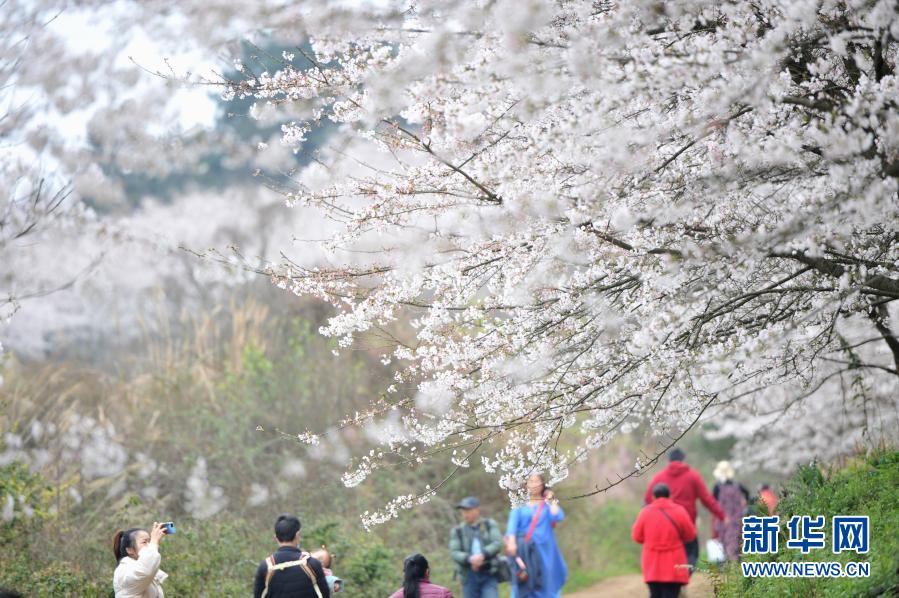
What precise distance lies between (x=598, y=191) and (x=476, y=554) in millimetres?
4472

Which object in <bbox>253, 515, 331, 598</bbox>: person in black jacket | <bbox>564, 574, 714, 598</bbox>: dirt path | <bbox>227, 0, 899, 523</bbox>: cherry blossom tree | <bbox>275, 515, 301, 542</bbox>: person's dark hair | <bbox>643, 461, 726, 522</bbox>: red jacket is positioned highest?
<bbox>227, 0, 899, 523</bbox>: cherry blossom tree

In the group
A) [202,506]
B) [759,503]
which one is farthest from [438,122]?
[202,506]

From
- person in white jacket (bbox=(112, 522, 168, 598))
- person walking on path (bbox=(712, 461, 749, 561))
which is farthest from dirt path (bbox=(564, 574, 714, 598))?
person in white jacket (bbox=(112, 522, 168, 598))

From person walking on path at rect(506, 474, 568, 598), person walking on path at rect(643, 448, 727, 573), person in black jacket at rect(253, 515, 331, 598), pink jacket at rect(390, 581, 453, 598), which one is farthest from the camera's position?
person walking on path at rect(643, 448, 727, 573)

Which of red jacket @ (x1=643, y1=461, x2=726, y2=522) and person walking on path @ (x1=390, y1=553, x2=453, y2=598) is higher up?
red jacket @ (x1=643, y1=461, x2=726, y2=522)

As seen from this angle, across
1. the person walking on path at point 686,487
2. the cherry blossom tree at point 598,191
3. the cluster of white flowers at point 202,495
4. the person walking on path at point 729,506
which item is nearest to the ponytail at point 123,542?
the cherry blossom tree at point 598,191

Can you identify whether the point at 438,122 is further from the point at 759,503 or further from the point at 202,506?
the point at 202,506

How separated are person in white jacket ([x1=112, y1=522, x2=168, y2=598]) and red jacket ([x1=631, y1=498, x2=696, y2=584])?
407 cm

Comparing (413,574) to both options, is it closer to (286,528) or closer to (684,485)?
(286,528)

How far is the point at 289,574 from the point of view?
6.11m

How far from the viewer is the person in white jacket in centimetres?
609

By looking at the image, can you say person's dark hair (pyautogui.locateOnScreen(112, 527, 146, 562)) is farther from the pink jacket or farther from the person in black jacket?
the pink jacket

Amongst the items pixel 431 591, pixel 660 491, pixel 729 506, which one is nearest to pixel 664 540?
pixel 660 491

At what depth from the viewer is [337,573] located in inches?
400
